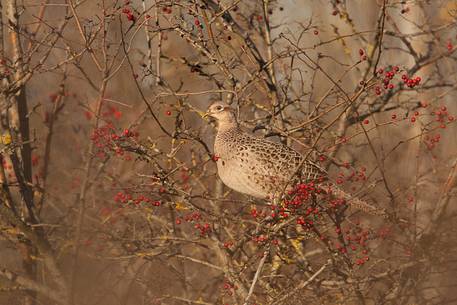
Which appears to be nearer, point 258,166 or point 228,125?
point 258,166

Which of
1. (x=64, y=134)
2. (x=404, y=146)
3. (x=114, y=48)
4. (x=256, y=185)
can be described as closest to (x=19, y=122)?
(x=114, y=48)

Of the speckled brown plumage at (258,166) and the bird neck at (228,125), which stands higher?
the bird neck at (228,125)

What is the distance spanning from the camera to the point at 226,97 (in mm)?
7355

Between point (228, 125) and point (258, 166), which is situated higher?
point (228, 125)

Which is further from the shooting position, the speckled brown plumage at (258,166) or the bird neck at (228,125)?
the bird neck at (228,125)

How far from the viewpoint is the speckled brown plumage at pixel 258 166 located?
19.7 feet

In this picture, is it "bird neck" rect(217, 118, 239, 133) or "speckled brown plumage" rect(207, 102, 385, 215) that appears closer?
"speckled brown plumage" rect(207, 102, 385, 215)

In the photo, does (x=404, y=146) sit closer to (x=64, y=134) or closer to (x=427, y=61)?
(x=427, y=61)

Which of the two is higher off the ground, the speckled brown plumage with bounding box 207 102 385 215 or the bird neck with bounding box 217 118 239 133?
the bird neck with bounding box 217 118 239 133

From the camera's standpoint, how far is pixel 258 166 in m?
6.42

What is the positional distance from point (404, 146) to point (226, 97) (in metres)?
5.48

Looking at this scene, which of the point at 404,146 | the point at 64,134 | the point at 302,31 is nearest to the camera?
the point at 302,31

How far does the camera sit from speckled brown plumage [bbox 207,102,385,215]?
599cm

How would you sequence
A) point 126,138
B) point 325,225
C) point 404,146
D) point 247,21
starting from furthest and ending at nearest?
point 404,146
point 247,21
point 325,225
point 126,138
